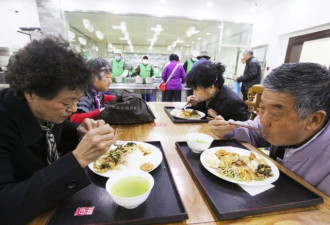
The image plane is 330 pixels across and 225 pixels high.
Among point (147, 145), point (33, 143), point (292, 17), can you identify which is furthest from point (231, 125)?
point (292, 17)

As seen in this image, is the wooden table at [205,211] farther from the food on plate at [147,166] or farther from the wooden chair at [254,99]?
the wooden chair at [254,99]

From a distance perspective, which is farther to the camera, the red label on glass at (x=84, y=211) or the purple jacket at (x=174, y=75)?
the purple jacket at (x=174, y=75)

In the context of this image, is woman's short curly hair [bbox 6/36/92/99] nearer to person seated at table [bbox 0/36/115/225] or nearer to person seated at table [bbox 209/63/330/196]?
person seated at table [bbox 0/36/115/225]

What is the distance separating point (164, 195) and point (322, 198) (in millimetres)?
680

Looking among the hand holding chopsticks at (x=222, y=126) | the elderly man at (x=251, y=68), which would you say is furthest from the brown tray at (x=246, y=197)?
the elderly man at (x=251, y=68)

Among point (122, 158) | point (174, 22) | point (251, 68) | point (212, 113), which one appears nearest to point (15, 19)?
point (174, 22)

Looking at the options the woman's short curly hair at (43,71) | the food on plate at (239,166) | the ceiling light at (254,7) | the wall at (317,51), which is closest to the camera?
the woman's short curly hair at (43,71)

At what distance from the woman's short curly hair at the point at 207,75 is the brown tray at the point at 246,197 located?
3.82ft

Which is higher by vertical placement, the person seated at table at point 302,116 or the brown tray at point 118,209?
the person seated at table at point 302,116

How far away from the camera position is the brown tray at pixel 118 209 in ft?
2.07

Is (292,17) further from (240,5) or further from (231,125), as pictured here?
(231,125)

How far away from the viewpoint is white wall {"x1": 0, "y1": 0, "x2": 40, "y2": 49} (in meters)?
5.41

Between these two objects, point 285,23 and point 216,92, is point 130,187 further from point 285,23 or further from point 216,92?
point 285,23

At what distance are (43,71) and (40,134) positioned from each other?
0.32 m
